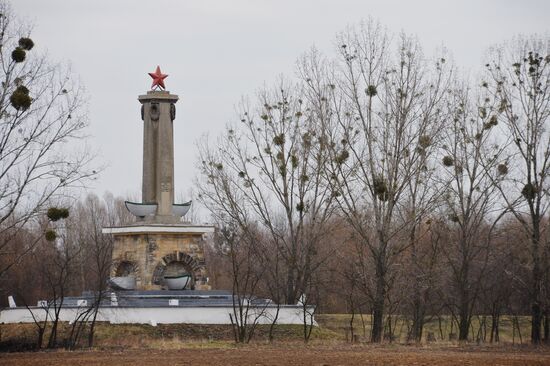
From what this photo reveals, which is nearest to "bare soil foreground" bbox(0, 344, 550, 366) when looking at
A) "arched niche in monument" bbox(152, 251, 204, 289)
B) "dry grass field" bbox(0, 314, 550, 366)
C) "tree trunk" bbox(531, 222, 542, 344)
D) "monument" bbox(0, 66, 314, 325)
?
"dry grass field" bbox(0, 314, 550, 366)

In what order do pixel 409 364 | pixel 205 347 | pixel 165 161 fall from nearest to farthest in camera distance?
pixel 409 364
pixel 205 347
pixel 165 161

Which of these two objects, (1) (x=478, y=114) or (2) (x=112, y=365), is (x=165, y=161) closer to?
(1) (x=478, y=114)

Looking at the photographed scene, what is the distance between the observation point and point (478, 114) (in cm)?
3834

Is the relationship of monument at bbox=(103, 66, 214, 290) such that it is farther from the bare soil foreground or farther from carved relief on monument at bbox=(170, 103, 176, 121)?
the bare soil foreground

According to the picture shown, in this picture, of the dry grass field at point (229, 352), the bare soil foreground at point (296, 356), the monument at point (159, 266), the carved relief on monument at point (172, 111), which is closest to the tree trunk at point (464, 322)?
the dry grass field at point (229, 352)

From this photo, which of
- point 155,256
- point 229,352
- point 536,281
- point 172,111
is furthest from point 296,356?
point 172,111

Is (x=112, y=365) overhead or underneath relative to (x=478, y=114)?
underneath

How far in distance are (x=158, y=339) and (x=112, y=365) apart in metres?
13.1

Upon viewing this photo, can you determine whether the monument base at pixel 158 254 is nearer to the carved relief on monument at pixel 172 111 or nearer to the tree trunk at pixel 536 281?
the carved relief on monument at pixel 172 111

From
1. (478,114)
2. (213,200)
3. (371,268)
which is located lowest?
(371,268)

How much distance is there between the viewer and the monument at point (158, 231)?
38.9m

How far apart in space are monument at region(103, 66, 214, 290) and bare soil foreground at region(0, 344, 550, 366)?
11.9m

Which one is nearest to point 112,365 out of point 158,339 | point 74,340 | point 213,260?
point 74,340

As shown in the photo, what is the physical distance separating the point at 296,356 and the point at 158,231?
17208 mm
